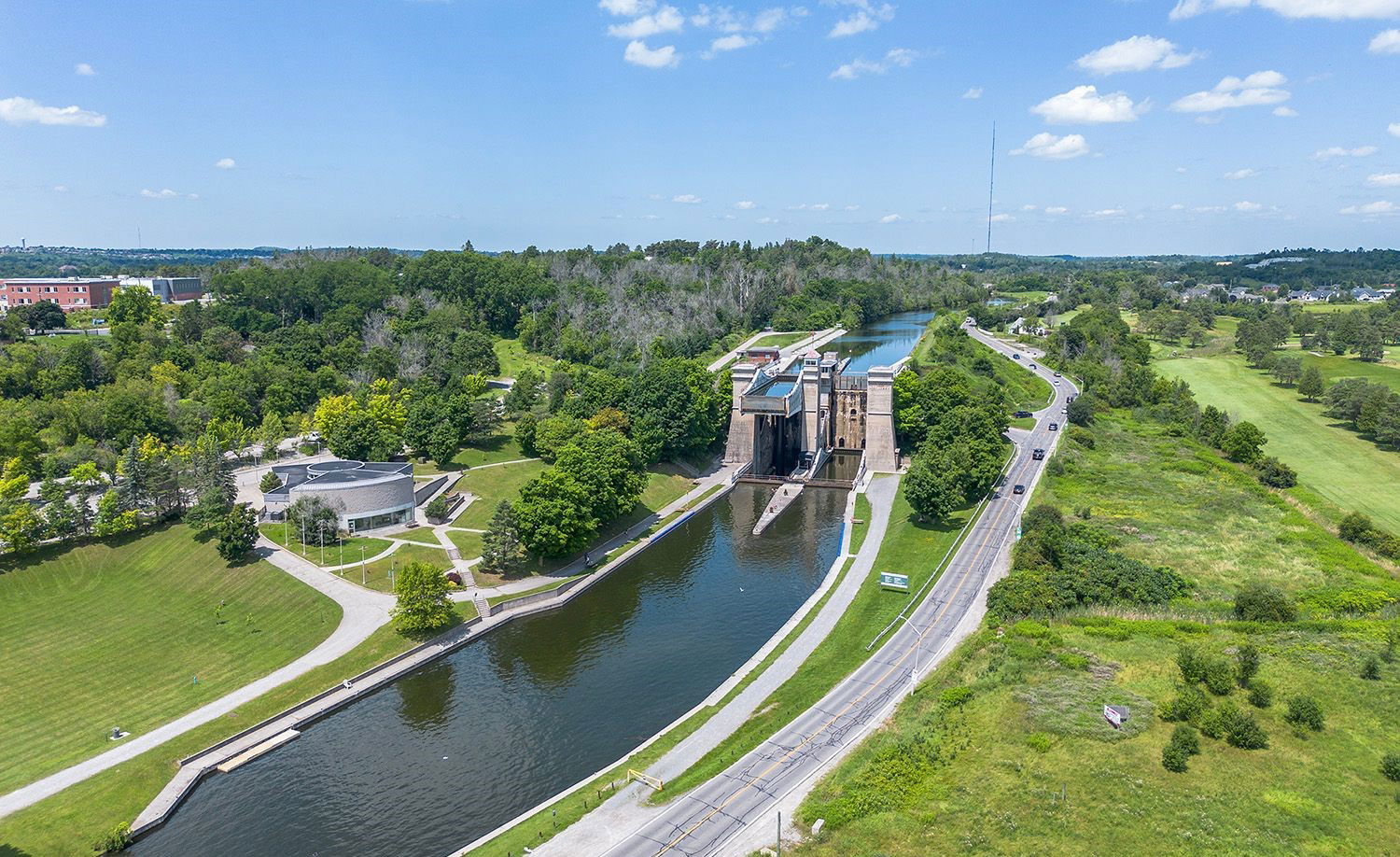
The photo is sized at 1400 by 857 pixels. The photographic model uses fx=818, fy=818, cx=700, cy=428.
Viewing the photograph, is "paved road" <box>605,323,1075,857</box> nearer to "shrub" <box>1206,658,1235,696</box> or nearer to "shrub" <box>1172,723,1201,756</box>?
"shrub" <box>1172,723,1201,756</box>

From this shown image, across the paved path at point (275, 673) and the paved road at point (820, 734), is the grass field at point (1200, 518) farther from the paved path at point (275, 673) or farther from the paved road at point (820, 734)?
the paved path at point (275, 673)

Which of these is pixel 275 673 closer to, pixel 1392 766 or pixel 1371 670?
pixel 1392 766

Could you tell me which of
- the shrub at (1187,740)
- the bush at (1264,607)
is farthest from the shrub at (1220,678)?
the bush at (1264,607)

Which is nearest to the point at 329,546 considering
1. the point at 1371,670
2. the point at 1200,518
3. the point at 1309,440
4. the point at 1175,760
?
the point at 1175,760

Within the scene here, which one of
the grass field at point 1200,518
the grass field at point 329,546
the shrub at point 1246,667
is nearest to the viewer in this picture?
the shrub at point 1246,667

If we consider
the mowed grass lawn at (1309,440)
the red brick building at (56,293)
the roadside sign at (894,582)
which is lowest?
the roadside sign at (894,582)

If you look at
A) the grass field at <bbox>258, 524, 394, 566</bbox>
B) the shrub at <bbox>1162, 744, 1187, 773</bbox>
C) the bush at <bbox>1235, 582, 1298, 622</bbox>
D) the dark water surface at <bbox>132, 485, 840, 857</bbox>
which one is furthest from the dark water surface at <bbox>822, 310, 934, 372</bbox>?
the shrub at <bbox>1162, 744, 1187, 773</bbox>
